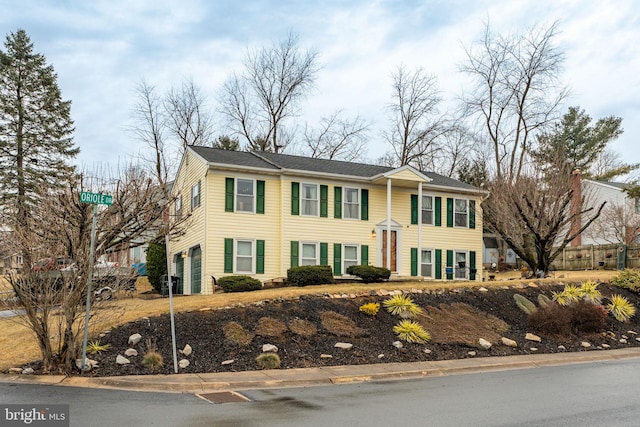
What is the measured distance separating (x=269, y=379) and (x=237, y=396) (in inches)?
59.8

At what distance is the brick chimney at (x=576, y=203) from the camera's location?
29.1 m

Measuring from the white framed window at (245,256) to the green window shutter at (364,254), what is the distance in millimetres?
4976

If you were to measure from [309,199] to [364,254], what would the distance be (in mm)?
3548

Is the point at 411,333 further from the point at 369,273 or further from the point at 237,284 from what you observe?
the point at 369,273

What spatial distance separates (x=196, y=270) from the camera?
84.8 ft

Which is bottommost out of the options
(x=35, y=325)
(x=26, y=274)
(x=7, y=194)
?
(x=35, y=325)

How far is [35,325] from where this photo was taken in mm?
11453

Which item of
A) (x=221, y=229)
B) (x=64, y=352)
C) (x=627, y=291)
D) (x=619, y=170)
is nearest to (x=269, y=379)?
(x=64, y=352)

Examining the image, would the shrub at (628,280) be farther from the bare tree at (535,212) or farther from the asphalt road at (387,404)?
the asphalt road at (387,404)

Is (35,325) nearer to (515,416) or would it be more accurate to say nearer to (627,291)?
(515,416)

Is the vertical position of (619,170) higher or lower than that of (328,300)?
higher

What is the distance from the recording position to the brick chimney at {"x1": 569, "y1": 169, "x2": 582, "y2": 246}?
1145 inches

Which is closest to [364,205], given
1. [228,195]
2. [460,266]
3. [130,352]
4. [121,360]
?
[460,266]

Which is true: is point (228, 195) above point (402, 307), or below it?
above
